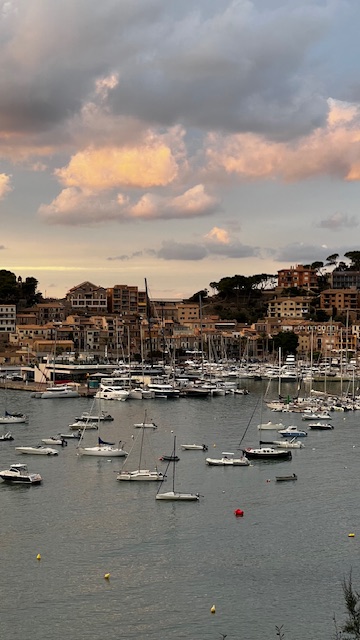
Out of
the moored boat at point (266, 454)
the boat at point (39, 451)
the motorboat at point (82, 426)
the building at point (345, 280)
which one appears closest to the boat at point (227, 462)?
the moored boat at point (266, 454)

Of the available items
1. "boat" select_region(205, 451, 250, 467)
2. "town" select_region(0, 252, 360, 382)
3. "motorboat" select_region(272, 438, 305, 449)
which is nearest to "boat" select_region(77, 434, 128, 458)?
"boat" select_region(205, 451, 250, 467)

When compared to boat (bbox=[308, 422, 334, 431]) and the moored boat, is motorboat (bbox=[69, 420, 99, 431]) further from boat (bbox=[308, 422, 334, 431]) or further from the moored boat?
boat (bbox=[308, 422, 334, 431])

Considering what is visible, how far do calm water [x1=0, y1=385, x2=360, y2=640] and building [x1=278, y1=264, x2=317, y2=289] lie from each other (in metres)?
75.3

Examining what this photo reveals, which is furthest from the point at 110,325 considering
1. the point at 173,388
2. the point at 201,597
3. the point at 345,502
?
the point at 201,597

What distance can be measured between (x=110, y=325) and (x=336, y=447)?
53.1m

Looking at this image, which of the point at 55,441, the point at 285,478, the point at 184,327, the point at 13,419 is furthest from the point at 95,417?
the point at 184,327

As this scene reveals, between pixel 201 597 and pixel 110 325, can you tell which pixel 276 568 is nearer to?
pixel 201 597

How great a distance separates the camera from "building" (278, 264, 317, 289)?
105 metres

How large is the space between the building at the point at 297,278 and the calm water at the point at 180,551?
7531 centimetres

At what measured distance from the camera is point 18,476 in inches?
998

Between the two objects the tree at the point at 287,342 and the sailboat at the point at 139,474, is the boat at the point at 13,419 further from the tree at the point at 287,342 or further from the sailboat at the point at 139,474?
the tree at the point at 287,342

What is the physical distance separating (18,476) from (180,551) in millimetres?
7389

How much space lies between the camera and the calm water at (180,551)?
52.4 feet

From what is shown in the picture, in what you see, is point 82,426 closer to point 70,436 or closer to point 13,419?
point 70,436
